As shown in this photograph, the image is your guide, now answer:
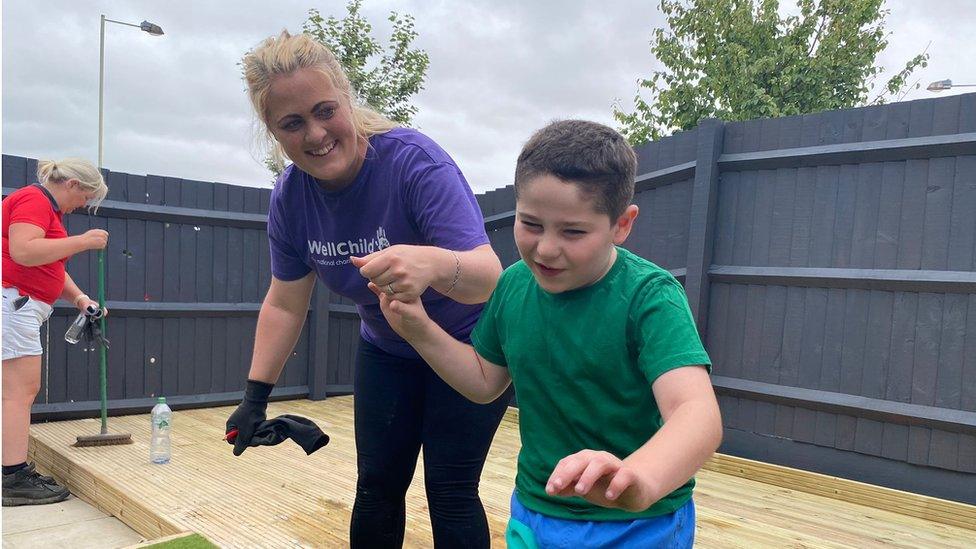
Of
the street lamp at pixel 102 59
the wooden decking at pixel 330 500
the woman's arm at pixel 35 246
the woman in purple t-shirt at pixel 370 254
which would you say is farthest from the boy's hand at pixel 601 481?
the street lamp at pixel 102 59

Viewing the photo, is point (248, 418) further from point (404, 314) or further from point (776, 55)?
point (776, 55)

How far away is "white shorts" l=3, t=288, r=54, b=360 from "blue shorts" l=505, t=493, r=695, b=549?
3.26m

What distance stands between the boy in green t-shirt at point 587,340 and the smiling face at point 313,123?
1.77 ft

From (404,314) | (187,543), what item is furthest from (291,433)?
(187,543)

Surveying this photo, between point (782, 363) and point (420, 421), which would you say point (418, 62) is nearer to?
point (782, 363)

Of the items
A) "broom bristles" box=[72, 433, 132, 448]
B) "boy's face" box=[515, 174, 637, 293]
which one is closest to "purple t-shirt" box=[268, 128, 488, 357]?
"boy's face" box=[515, 174, 637, 293]

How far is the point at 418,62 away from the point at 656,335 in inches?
510

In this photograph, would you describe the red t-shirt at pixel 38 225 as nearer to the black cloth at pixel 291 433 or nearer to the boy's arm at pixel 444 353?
the black cloth at pixel 291 433

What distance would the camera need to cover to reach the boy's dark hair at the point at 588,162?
46.4 inches

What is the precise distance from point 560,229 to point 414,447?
1036mm

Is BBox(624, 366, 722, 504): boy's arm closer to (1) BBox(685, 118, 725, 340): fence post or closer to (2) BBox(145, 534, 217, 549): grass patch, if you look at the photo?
(2) BBox(145, 534, 217, 549): grass patch

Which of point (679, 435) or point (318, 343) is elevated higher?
point (679, 435)

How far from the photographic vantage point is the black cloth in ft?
6.20

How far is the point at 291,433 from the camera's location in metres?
1.93
